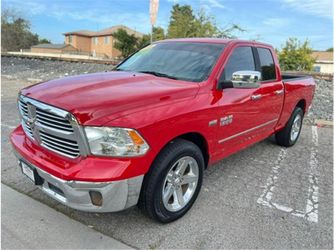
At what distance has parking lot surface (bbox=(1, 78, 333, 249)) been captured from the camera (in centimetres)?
303

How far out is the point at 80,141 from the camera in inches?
101

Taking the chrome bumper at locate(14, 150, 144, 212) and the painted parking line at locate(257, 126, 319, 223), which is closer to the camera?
the chrome bumper at locate(14, 150, 144, 212)

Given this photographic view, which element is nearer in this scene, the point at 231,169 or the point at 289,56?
the point at 231,169

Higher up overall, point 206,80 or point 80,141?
point 206,80

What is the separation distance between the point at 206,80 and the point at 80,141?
1.57m

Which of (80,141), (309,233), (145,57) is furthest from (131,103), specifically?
(309,233)

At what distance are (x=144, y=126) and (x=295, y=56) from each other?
2747 centimetres

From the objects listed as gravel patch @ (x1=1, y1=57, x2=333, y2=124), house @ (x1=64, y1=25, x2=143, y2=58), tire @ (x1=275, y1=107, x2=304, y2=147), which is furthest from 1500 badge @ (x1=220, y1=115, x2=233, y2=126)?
house @ (x1=64, y1=25, x2=143, y2=58)

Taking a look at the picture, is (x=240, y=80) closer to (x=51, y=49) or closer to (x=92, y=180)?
(x=92, y=180)

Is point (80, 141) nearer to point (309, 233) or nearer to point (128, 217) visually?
point (128, 217)

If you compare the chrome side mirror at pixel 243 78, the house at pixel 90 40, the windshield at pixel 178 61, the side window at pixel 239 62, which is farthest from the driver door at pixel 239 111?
the house at pixel 90 40

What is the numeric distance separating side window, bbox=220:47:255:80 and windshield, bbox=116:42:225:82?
0.59 ft

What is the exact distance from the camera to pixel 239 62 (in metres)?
4.12

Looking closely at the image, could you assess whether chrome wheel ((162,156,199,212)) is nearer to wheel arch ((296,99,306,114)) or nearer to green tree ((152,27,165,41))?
wheel arch ((296,99,306,114))
